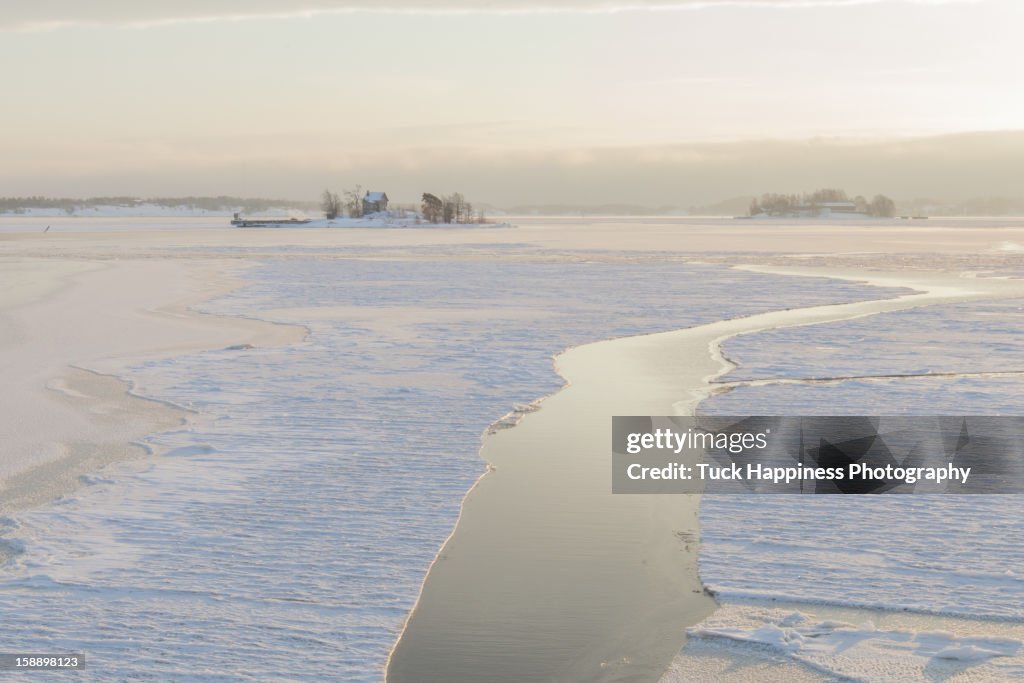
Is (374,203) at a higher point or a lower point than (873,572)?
higher

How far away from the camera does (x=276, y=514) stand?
21.9 feet

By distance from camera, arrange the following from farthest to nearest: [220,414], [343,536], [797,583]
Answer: [220,414] → [343,536] → [797,583]

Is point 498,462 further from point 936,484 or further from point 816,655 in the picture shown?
point 816,655

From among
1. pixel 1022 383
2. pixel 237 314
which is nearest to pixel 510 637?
pixel 1022 383

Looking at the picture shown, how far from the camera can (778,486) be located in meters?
7.50

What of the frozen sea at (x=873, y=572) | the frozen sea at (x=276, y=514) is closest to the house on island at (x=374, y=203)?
the frozen sea at (x=276, y=514)

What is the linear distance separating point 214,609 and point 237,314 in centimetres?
1450
